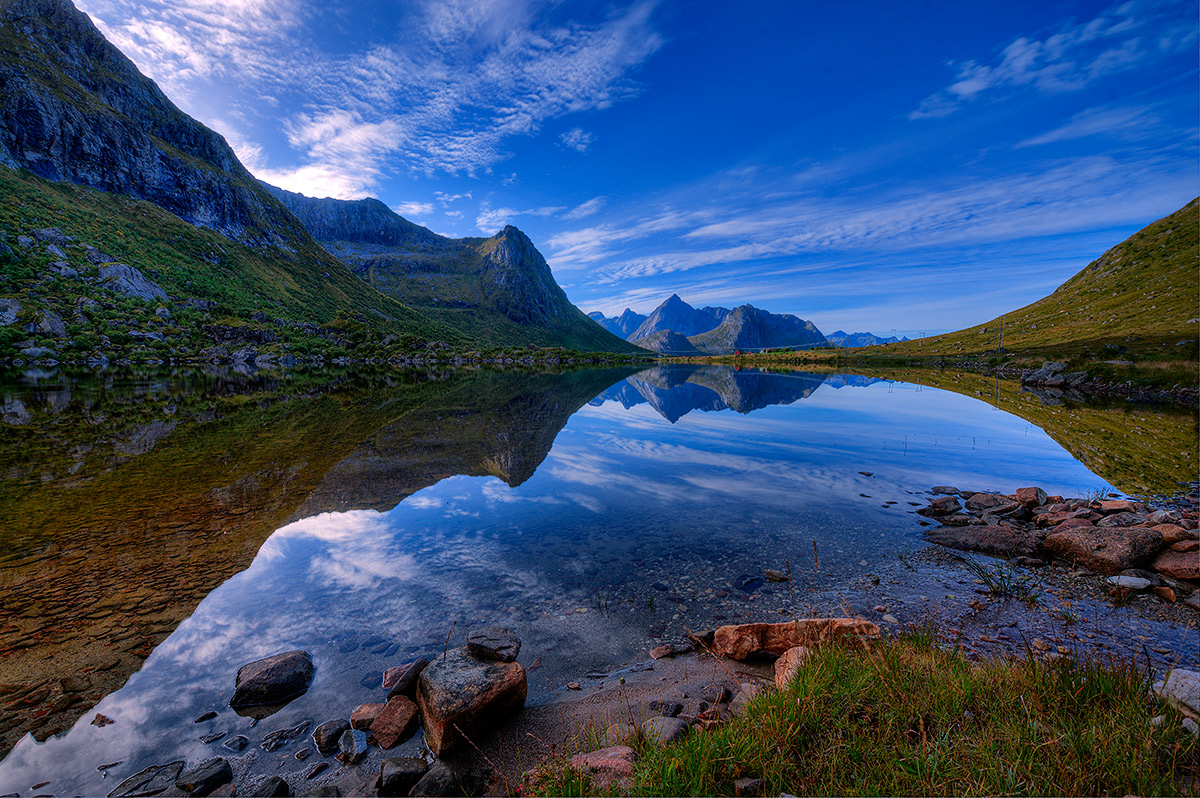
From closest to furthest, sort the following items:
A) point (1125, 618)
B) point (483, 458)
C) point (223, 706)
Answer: point (223, 706) → point (1125, 618) → point (483, 458)

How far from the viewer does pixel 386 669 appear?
26.8ft

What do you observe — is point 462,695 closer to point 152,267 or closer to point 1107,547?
point 1107,547

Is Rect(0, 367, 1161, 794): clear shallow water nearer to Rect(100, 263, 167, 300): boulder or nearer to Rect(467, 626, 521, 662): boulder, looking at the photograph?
Rect(467, 626, 521, 662): boulder

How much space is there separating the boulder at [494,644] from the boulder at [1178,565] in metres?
15.7

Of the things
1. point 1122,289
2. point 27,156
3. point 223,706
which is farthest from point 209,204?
point 1122,289

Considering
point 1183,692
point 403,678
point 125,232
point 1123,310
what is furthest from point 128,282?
point 1123,310

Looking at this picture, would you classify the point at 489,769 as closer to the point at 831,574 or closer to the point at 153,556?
the point at 831,574

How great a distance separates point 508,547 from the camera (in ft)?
44.1

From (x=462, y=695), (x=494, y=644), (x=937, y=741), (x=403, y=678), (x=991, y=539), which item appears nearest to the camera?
(x=937, y=741)

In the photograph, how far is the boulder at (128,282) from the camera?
95750mm

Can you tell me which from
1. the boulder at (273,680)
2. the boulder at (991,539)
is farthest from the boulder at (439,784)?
the boulder at (991,539)

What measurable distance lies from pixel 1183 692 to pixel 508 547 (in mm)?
12744

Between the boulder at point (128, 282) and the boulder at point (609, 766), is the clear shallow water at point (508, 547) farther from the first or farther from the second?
the boulder at point (128, 282)

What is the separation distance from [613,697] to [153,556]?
13210mm
